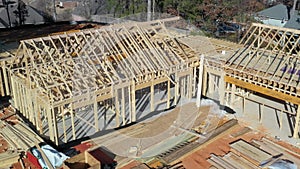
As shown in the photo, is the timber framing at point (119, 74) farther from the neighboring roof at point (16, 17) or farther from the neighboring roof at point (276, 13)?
the neighboring roof at point (276, 13)

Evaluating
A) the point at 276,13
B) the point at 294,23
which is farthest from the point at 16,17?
the point at 276,13

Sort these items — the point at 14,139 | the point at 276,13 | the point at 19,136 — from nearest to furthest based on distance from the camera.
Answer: the point at 14,139, the point at 19,136, the point at 276,13

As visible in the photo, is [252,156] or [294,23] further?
[294,23]

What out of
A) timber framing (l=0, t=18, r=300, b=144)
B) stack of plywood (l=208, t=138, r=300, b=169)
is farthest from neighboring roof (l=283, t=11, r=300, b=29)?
stack of plywood (l=208, t=138, r=300, b=169)

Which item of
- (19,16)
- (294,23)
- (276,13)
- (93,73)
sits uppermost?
(19,16)

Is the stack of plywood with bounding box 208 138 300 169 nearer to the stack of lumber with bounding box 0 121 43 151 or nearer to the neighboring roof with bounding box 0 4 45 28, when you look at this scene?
the stack of lumber with bounding box 0 121 43 151

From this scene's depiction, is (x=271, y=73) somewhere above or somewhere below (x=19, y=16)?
below

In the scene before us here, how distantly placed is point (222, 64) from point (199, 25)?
572 inches

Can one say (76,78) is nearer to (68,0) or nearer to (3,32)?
(3,32)

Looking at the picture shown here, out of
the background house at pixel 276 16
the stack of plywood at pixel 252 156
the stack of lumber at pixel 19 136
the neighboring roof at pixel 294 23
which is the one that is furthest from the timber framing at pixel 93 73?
the background house at pixel 276 16

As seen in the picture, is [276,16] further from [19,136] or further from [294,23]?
[19,136]

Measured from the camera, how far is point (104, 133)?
14.6 metres

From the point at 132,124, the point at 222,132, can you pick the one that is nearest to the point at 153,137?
the point at 132,124

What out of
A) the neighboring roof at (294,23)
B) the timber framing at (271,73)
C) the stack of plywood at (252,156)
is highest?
the neighboring roof at (294,23)
